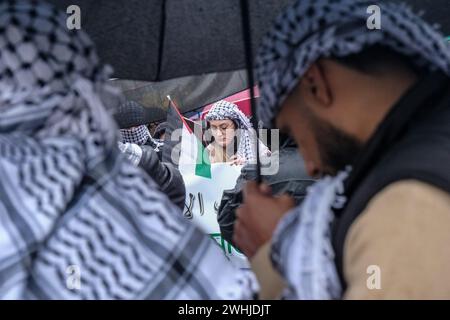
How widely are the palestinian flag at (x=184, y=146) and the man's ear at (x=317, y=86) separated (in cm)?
362

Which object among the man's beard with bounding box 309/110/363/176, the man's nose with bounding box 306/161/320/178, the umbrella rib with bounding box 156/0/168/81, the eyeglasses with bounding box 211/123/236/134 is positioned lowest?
the eyeglasses with bounding box 211/123/236/134

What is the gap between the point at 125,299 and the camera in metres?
1.33

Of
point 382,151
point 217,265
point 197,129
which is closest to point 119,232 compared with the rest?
point 217,265

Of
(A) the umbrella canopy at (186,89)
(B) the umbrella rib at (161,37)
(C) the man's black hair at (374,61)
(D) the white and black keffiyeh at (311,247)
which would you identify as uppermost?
(B) the umbrella rib at (161,37)

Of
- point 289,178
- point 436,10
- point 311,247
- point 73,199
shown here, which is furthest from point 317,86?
point 289,178

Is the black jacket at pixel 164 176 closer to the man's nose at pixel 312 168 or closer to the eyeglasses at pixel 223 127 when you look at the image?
the eyeglasses at pixel 223 127

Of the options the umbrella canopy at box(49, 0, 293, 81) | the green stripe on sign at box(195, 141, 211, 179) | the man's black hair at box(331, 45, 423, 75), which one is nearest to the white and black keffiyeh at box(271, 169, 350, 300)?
the man's black hair at box(331, 45, 423, 75)

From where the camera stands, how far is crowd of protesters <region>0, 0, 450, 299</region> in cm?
127

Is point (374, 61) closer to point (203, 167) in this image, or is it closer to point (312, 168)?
point (312, 168)

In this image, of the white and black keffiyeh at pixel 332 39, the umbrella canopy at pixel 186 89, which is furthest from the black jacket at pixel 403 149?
the umbrella canopy at pixel 186 89

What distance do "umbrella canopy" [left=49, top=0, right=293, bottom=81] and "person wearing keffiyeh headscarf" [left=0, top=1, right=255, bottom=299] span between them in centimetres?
68

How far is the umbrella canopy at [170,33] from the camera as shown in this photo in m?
2.21

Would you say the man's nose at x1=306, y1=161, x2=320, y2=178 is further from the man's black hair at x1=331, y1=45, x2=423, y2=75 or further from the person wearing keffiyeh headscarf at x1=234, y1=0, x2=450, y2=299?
the man's black hair at x1=331, y1=45, x2=423, y2=75

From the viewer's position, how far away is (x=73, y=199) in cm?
130
